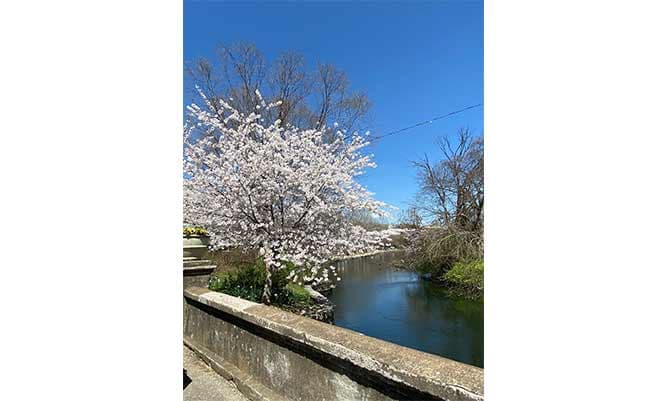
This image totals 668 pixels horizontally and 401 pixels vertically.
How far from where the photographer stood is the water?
9.61 feet

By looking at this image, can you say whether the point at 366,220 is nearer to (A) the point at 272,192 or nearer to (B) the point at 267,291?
(A) the point at 272,192

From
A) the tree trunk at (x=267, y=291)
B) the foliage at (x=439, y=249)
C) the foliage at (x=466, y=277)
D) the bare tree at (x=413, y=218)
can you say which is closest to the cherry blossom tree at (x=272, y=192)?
the tree trunk at (x=267, y=291)

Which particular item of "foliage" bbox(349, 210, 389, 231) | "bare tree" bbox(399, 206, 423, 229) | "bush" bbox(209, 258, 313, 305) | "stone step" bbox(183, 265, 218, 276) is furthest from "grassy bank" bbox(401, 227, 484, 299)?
"stone step" bbox(183, 265, 218, 276)

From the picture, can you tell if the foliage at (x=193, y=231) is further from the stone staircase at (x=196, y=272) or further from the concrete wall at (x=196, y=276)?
the concrete wall at (x=196, y=276)

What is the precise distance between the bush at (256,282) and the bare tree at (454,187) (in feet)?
5.31

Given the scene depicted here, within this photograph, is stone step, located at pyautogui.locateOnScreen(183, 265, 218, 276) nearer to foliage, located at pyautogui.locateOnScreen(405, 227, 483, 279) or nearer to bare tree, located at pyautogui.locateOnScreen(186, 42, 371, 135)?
Result: bare tree, located at pyautogui.locateOnScreen(186, 42, 371, 135)

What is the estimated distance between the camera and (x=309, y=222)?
2885mm

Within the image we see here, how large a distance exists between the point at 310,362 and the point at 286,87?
373 cm

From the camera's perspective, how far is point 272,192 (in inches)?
106

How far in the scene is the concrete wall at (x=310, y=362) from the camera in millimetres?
658

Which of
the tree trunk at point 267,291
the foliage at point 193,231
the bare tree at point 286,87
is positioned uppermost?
the bare tree at point 286,87
